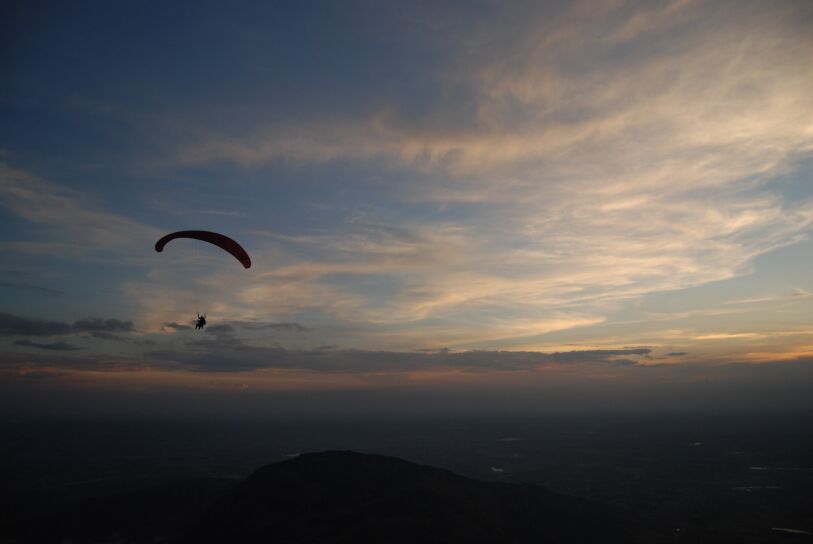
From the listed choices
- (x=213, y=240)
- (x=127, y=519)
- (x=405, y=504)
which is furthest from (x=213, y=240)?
(x=127, y=519)

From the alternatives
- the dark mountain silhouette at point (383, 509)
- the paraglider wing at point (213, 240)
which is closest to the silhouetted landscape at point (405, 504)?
the dark mountain silhouette at point (383, 509)

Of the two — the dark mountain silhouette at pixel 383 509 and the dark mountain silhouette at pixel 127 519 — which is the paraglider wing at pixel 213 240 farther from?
the dark mountain silhouette at pixel 127 519

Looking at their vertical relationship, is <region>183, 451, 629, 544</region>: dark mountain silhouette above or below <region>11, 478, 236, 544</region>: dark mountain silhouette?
above

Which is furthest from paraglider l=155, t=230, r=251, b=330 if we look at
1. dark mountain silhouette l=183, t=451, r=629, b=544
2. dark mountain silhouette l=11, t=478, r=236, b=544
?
dark mountain silhouette l=11, t=478, r=236, b=544

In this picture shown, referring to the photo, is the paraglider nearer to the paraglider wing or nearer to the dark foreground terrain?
the paraglider wing

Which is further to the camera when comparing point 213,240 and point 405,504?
point 405,504

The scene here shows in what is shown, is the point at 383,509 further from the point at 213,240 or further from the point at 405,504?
the point at 213,240
